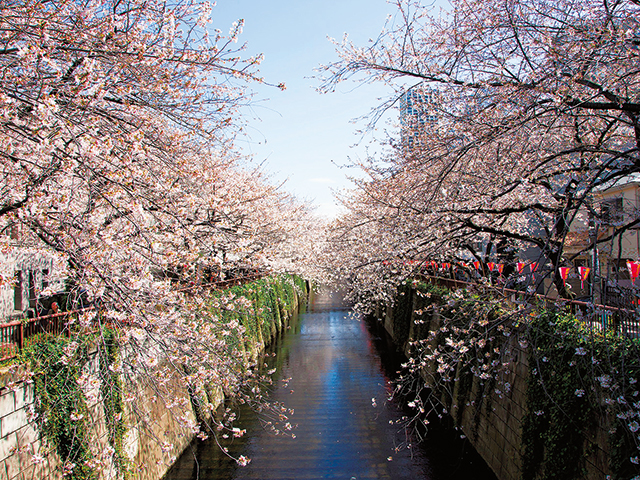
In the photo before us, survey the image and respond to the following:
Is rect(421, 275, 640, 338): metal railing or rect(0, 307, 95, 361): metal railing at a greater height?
rect(421, 275, 640, 338): metal railing

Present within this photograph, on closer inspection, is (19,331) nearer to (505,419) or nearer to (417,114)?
(417,114)

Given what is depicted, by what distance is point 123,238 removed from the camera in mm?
4156

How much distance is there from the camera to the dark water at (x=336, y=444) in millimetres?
9367

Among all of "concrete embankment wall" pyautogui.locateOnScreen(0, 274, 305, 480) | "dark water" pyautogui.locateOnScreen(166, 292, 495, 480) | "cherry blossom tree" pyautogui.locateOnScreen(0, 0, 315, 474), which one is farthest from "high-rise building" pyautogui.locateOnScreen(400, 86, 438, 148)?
"dark water" pyautogui.locateOnScreen(166, 292, 495, 480)

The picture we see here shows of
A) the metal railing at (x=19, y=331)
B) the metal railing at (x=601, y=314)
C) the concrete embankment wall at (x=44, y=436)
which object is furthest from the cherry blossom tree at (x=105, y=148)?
the metal railing at (x=601, y=314)

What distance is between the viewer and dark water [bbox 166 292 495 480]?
9.37 m

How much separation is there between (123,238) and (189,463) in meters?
7.61

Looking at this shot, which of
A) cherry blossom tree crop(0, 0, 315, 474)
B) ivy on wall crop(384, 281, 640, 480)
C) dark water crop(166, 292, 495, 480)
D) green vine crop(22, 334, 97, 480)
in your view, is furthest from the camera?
dark water crop(166, 292, 495, 480)

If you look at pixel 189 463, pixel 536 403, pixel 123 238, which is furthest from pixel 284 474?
pixel 123 238

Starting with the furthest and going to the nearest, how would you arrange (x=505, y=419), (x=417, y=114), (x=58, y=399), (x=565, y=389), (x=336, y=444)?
(x=336, y=444) < (x=417, y=114) < (x=505, y=419) < (x=565, y=389) < (x=58, y=399)

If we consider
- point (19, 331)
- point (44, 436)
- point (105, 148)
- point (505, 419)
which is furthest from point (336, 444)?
point (105, 148)

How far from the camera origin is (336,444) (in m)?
10.7

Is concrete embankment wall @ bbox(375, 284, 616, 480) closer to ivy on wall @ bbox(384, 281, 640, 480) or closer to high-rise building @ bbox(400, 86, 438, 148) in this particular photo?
ivy on wall @ bbox(384, 281, 640, 480)

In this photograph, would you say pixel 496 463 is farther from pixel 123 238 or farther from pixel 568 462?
pixel 123 238
